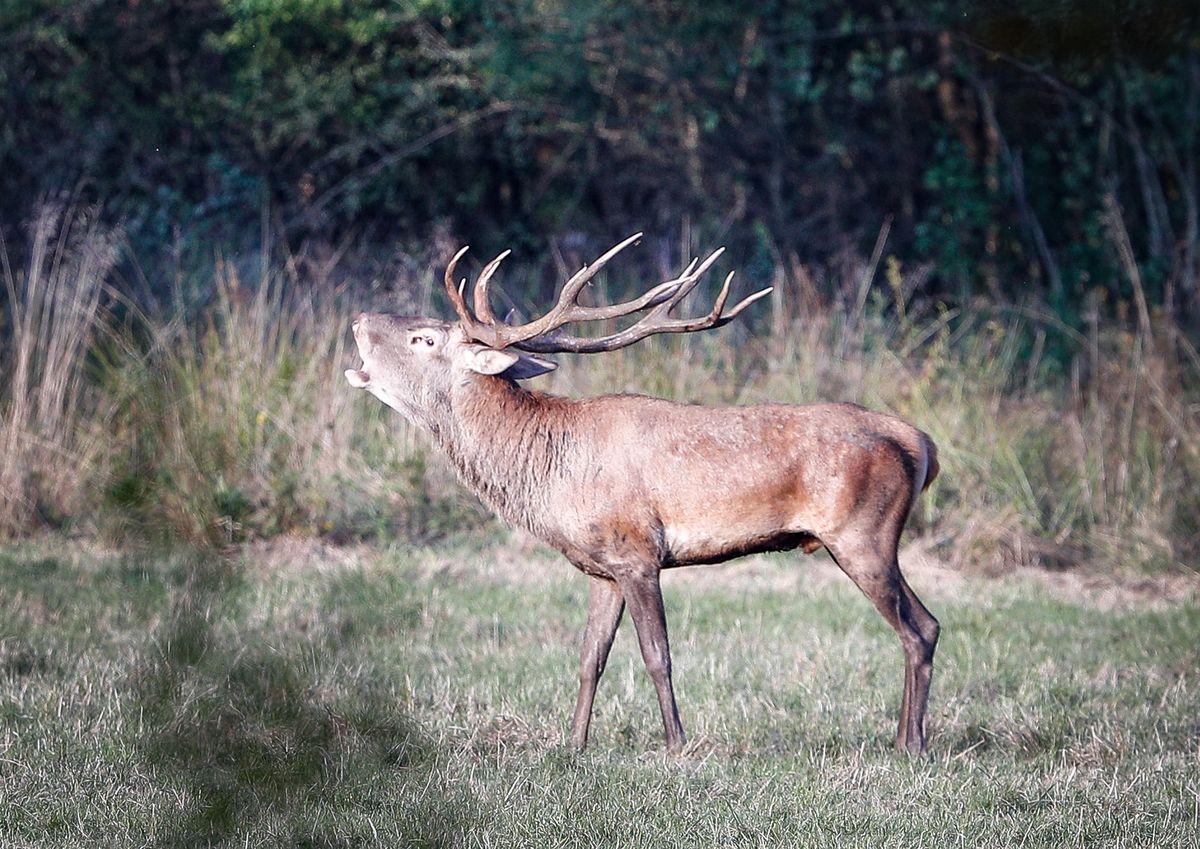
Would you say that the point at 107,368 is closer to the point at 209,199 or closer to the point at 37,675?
the point at 37,675

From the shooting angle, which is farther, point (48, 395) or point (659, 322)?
point (48, 395)

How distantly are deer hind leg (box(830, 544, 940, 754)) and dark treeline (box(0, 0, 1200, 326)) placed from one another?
36.7 feet

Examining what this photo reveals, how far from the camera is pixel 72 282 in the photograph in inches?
421

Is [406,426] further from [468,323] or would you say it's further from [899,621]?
[899,621]

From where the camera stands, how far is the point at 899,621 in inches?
224

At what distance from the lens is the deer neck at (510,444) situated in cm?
580

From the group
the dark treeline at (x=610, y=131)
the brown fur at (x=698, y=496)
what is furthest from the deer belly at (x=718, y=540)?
the dark treeline at (x=610, y=131)

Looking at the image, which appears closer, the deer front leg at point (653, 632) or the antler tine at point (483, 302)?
the deer front leg at point (653, 632)

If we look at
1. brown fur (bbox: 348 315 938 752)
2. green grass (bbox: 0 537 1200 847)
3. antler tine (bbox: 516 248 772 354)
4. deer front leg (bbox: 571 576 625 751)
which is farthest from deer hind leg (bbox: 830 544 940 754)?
antler tine (bbox: 516 248 772 354)

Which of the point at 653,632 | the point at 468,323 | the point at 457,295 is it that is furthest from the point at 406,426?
the point at 653,632

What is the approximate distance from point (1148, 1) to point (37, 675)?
16.1 ft

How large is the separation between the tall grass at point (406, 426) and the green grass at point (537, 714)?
733 millimetres

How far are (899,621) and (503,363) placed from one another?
1823mm

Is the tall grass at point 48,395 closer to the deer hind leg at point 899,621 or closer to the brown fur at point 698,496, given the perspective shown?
the brown fur at point 698,496
